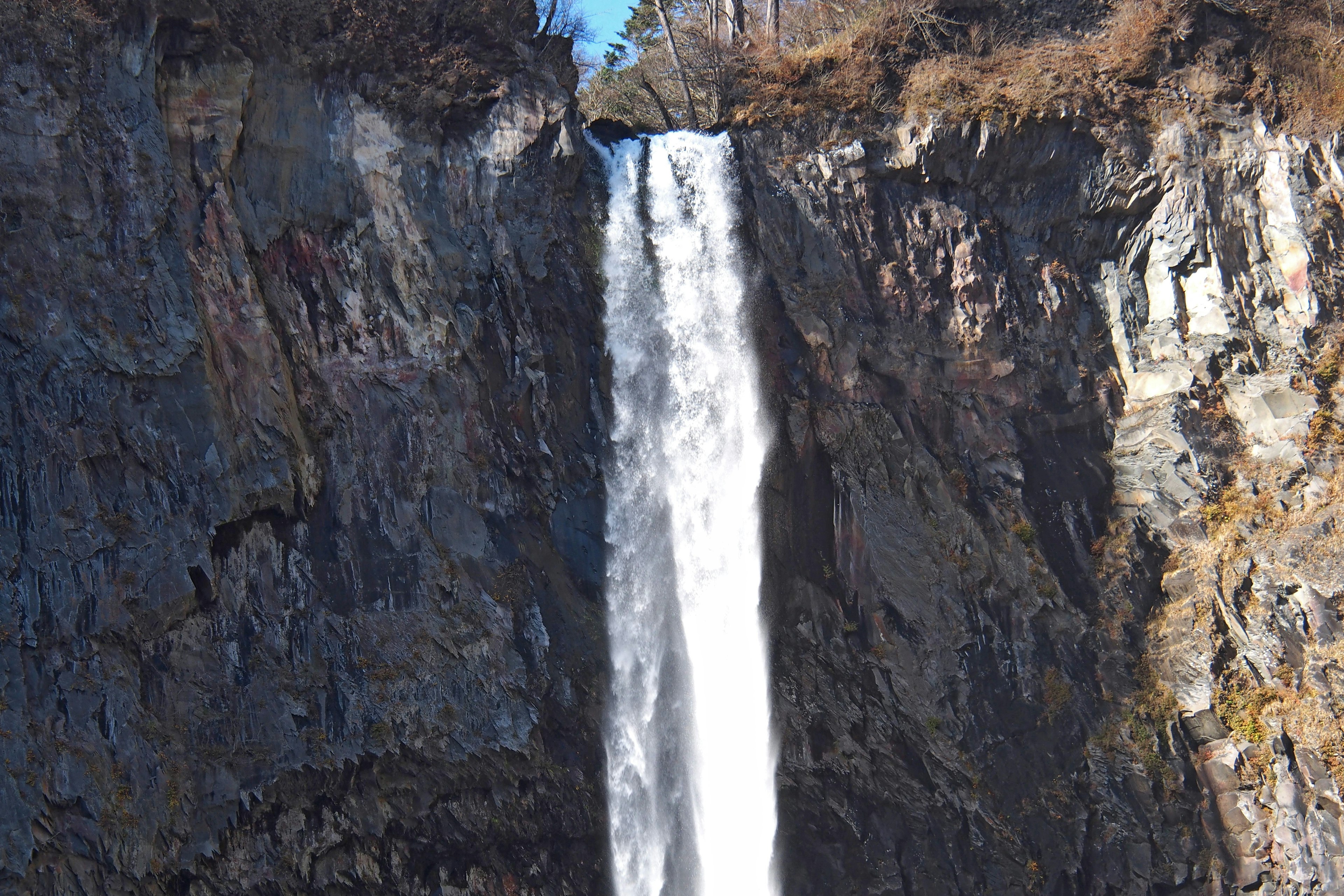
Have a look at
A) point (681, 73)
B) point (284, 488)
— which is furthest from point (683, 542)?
point (681, 73)

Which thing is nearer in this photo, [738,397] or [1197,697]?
[1197,697]

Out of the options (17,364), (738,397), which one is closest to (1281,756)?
(738,397)

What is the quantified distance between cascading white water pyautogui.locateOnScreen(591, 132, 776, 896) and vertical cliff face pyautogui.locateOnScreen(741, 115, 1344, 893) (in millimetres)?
694

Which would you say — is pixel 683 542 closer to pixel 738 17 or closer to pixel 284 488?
pixel 284 488

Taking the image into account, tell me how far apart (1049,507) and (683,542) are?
279 inches

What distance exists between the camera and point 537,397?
1714 centimetres

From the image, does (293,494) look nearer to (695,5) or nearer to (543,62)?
(543,62)

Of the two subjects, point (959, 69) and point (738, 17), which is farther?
point (738, 17)

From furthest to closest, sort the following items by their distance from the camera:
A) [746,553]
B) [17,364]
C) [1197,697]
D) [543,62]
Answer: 1. [543,62]
2. [746,553]
3. [1197,697]
4. [17,364]

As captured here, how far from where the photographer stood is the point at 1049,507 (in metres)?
18.2

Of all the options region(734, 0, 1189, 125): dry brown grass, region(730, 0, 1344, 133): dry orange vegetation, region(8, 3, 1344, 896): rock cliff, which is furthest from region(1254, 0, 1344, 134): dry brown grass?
region(734, 0, 1189, 125): dry brown grass

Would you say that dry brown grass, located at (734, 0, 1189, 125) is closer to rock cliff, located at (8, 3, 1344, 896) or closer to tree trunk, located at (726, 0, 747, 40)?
rock cliff, located at (8, 3, 1344, 896)

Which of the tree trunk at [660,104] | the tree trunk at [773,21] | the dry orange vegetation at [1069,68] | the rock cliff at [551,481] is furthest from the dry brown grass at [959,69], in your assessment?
the tree trunk at [773,21]

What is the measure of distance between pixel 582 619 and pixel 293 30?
460 inches
